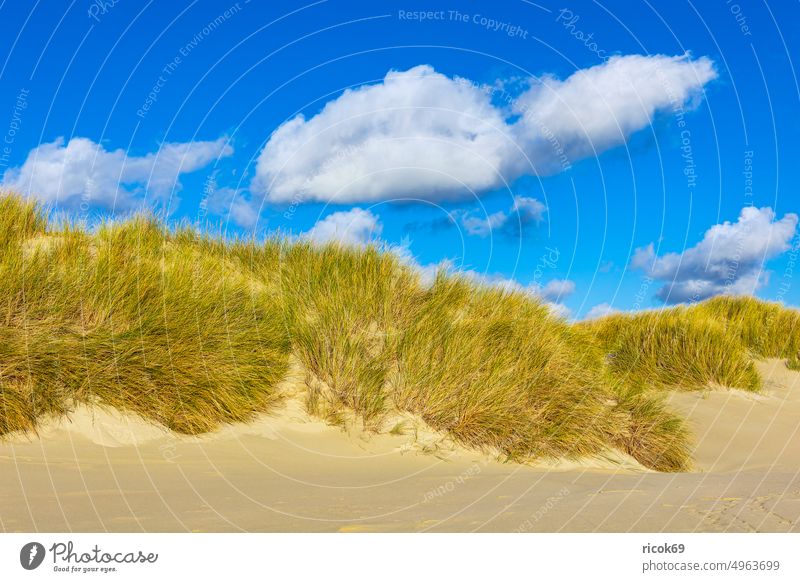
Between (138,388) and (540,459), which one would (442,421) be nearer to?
(540,459)

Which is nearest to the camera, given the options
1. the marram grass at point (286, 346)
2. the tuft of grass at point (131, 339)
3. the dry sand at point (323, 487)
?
the dry sand at point (323, 487)

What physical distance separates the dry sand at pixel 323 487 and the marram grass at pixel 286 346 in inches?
10.0

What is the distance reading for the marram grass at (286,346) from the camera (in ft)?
17.8

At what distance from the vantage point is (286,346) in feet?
21.7

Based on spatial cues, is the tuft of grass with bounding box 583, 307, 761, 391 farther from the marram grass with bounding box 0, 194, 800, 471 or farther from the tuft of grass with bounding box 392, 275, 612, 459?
the tuft of grass with bounding box 392, 275, 612, 459

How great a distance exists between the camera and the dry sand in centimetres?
349

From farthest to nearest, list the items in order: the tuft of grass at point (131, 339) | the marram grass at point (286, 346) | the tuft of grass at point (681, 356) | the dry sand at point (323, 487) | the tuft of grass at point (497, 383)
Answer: the tuft of grass at point (681, 356) → the tuft of grass at point (497, 383) → the marram grass at point (286, 346) → the tuft of grass at point (131, 339) → the dry sand at point (323, 487)

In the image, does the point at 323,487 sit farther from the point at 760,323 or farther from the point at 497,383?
the point at 760,323

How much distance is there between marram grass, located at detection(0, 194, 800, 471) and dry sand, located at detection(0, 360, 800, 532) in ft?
0.83

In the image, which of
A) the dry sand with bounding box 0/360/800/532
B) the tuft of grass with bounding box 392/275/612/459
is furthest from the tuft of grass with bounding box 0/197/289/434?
the tuft of grass with bounding box 392/275/612/459

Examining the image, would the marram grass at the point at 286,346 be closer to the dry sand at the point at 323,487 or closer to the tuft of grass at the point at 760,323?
the dry sand at the point at 323,487

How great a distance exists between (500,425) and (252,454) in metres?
2.28

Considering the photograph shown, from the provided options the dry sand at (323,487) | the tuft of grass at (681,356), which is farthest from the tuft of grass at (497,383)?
the tuft of grass at (681,356)

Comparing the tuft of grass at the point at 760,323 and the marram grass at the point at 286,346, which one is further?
the tuft of grass at the point at 760,323
